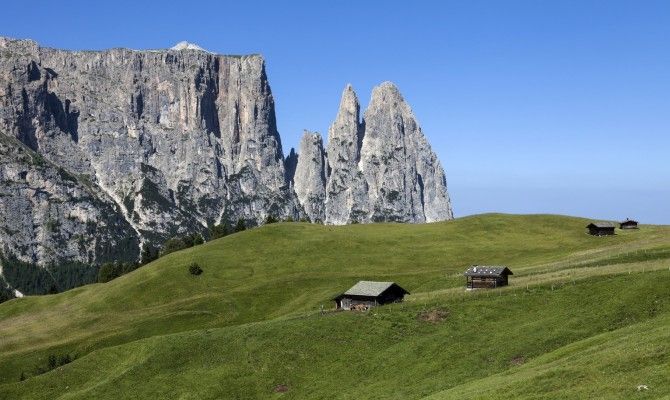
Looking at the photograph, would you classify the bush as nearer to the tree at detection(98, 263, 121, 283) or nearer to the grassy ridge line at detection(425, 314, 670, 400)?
the tree at detection(98, 263, 121, 283)

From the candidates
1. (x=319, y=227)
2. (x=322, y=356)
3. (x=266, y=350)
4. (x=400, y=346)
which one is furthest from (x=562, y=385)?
(x=319, y=227)

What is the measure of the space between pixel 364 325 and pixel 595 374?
40.0 metres

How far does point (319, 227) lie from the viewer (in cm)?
17762

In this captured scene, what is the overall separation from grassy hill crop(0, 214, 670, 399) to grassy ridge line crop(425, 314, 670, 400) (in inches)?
7.4

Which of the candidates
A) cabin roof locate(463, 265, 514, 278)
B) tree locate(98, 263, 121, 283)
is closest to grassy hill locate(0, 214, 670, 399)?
cabin roof locate(463, 265, 514, 278)

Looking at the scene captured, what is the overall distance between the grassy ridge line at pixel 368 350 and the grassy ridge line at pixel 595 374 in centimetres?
519

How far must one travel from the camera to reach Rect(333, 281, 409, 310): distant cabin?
9756 centimetres

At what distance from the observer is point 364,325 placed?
8369 cm

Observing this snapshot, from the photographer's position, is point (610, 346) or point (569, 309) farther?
point (569, 309)

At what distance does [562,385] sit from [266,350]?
4206 cm

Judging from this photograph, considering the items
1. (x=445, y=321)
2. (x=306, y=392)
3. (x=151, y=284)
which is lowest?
(x=306, y=392)

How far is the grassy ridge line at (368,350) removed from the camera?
6662 centimetres

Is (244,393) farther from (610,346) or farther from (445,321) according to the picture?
(610,346)

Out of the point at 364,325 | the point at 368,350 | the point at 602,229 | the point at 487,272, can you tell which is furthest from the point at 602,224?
the point at 368,350
